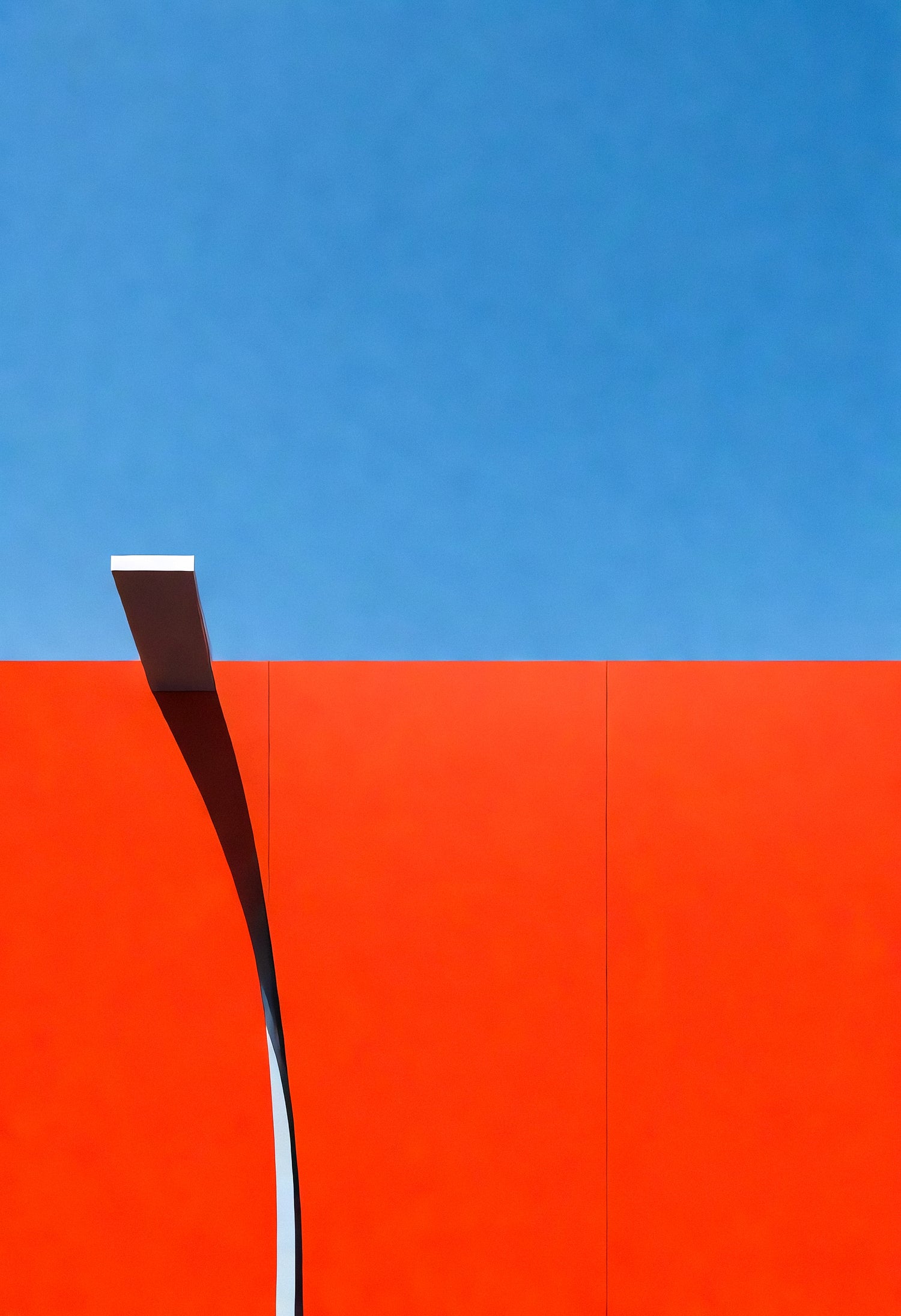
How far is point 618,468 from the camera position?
9.01 metres

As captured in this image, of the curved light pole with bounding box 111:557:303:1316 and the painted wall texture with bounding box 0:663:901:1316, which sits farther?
the painted wall texture with bounding box 0:663:901:1316

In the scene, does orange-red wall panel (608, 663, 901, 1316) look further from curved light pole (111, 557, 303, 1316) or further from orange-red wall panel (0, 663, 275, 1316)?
orange-red wall panel (0, 663, 275, 1316)

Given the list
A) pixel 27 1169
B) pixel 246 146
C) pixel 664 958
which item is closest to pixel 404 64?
pixel 246 146

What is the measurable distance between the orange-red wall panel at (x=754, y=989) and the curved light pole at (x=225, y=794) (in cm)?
160

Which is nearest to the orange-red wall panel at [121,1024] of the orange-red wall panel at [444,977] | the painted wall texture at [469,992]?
the painted wall texture at [469,992]

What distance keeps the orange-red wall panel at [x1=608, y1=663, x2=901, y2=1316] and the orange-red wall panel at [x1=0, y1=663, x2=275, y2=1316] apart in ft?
6.24

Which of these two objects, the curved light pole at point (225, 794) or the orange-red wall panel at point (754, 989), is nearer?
the curved light pole at point (225, 794)

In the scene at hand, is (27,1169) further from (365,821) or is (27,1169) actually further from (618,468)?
(618,468)

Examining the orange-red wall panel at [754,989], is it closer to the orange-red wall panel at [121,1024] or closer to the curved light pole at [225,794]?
the curved light pole at [225,794]

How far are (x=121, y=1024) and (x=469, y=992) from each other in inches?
Answer: 68.9

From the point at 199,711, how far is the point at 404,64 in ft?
24.5

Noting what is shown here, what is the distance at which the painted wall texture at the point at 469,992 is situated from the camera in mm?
3580

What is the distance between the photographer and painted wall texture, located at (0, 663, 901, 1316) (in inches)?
141

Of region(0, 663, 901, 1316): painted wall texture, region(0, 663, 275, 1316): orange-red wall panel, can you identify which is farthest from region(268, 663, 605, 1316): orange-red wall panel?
region(0, 663, 275, 1316): orange-red wall panel
